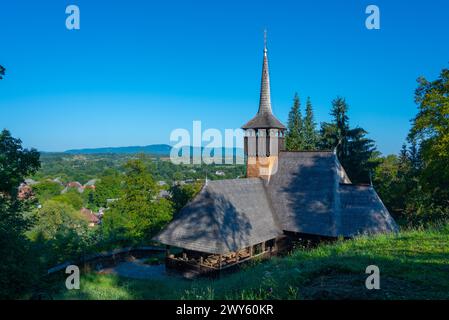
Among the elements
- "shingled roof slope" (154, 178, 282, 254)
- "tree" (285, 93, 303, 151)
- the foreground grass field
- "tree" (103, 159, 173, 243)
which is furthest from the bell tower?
"tree" (285, 93, 303, 151)

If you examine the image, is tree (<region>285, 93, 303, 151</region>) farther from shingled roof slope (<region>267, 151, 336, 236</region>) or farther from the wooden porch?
the wooden porch

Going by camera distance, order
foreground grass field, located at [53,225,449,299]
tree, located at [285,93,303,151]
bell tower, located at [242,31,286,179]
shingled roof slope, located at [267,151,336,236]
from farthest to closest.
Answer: tree, located at [285,93,303,151] < bell tower, located at [242,31,286,179] < shingled roof slope, located at [267,151,336,236] < foreground grass field, located at [53,225,449,299]

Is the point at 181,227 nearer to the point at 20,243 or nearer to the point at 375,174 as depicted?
the point at 20,243

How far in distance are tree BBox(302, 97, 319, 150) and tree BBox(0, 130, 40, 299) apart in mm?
34674

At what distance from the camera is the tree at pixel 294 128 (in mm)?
39062

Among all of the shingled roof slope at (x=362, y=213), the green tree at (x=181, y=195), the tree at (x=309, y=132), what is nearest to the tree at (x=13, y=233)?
the shingled roof slope at (x=362, y=213)

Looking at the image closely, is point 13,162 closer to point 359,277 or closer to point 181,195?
point 359,277

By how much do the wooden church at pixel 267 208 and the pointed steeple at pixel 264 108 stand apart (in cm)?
7

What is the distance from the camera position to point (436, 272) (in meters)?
6.34

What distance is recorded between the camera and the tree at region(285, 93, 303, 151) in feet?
128

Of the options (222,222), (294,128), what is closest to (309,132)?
(294,128)
